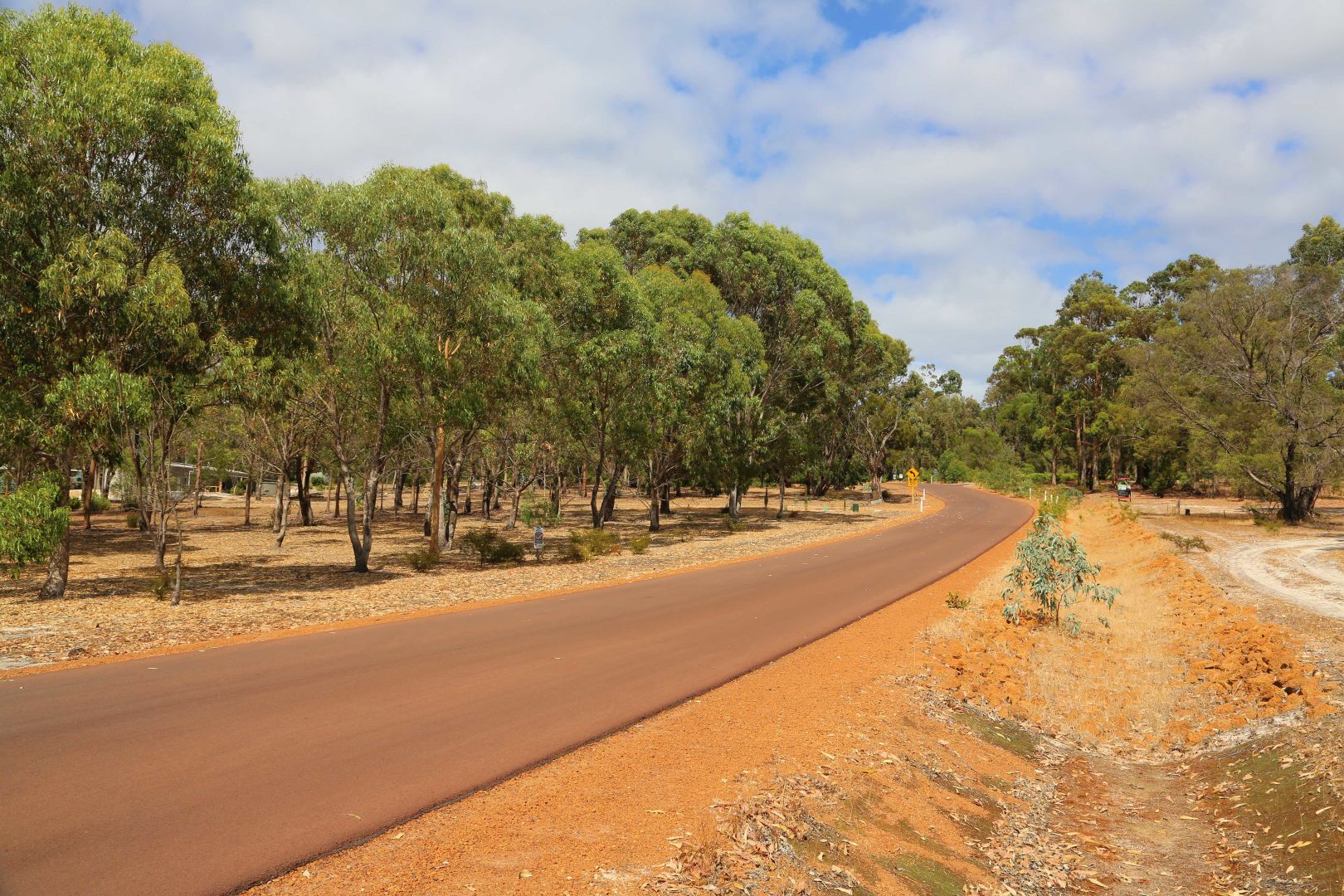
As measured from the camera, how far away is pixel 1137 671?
12930 mm

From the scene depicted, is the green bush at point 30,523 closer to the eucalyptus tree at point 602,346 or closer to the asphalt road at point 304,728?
the asphalt road at point 304,728

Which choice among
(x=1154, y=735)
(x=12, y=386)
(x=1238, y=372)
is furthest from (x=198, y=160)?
(x=1238, y=372)

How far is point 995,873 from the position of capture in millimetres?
6305

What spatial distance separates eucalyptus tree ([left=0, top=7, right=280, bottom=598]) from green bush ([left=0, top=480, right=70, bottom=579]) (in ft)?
3.41

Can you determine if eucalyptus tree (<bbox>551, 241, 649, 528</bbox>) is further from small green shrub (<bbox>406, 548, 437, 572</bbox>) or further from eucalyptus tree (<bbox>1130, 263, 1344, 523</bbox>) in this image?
eucalyptus tree (<bbox>1130, 263, 1344, 523</bbox>)

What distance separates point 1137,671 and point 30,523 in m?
19.7

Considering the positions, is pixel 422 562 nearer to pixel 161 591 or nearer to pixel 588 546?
pixel 588 546

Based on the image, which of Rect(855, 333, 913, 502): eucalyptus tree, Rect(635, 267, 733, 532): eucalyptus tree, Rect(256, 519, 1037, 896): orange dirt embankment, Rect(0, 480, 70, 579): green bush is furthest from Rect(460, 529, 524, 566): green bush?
Rect(855, 333, 913, 502): eucalyptus tree

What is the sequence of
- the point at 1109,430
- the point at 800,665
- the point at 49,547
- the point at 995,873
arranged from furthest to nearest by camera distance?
the point at 1109,430 < the point at 49,547 < the point at 800,665 < the point at 995,873

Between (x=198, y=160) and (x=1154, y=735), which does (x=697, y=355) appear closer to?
(x=198, y=160)

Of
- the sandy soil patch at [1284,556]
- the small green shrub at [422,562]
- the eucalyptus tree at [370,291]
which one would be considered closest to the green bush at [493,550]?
the small green shrub at [422,562]

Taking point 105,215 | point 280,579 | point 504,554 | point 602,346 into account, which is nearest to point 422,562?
point 504,554

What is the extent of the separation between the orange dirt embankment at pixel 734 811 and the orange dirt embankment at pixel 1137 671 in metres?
1.93

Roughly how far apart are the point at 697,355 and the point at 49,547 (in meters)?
21.6
